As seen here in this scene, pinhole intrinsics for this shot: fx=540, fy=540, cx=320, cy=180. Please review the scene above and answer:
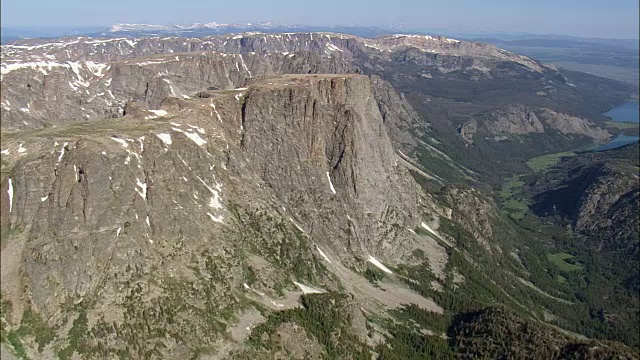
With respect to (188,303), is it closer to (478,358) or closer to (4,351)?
(4,351)

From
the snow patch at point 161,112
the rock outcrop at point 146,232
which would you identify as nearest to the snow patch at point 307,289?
the rock outcrop at point 146,232

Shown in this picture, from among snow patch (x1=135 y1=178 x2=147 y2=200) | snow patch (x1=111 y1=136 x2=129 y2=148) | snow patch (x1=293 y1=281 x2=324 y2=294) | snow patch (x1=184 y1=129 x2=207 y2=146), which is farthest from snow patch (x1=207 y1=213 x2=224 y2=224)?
snow patch (x1=111 y1=136 x2=129 y2=148)

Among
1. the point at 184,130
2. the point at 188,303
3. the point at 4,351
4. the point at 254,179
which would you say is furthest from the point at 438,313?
the point at 4,351

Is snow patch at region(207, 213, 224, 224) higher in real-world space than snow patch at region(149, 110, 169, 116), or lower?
lower

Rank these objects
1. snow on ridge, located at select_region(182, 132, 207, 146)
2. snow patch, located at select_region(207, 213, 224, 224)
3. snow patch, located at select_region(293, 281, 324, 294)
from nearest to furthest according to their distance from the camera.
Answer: snow patch, located at select_region(207, 213, 224, 224), snow patch, located at select_region(293, 281, 324, 294), snow on ridge, located at select_region(182, 132, 207, 146)

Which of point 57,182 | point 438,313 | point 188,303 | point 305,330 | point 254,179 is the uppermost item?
point 57,182

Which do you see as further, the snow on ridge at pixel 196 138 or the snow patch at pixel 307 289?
the snow on ridge at pixel 196 138

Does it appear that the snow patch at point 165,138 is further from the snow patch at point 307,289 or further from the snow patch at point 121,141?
the snow patch at point 307,289

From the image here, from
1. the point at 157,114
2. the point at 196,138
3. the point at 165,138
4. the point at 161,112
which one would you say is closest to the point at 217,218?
the point at 165,138

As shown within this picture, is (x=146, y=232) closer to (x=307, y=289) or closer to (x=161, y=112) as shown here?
(x=307, y=289)

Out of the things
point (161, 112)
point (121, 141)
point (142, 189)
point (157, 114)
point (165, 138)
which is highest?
point (161, 112)

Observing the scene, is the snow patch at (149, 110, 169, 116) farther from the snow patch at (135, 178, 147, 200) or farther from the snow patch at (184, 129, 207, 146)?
the snow patch at (135, 178, 147, 200)
